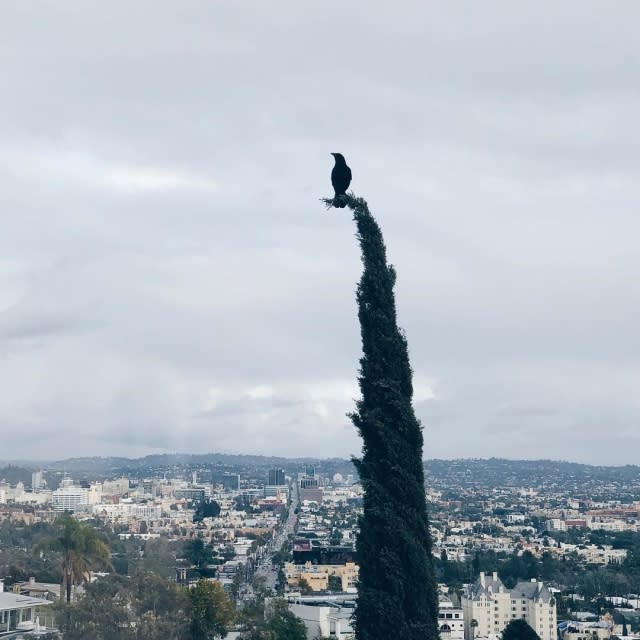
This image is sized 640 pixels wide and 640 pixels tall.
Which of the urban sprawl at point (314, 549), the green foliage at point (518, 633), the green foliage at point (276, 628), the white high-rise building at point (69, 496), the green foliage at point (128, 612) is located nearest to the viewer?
the green foliage at point (128, 612)

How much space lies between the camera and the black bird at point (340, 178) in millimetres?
19750

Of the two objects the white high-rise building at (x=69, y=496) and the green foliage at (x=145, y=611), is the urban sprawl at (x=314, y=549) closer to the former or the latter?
the white high-rise building at (x=69, y=496)

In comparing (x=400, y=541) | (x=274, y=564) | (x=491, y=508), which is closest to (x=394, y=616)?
(x=400, y=541)

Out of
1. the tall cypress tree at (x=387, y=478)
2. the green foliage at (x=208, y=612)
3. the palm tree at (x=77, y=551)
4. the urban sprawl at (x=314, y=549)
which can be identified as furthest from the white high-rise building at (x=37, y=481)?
the tall cypress tree at (x=387, y=478)

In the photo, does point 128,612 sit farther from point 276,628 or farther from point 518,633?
point 518,633

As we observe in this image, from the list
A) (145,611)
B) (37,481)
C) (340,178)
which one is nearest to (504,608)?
(145,611)

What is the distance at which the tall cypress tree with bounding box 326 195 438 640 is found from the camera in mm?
18828

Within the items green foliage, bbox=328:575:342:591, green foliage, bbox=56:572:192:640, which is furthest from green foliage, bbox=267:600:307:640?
green foliage, bbox=328:575:342:591

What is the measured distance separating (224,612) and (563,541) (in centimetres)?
8649

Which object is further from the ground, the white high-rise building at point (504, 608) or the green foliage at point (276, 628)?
the green foliage at point (276, 628)

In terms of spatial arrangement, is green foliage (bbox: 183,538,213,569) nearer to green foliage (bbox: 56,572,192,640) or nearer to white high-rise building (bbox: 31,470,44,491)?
green foliage (bbox: 56,572,192,640)

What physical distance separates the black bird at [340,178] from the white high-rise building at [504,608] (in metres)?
46.5

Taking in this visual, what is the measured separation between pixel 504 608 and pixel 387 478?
48.5 metres

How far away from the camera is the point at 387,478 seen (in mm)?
19375
